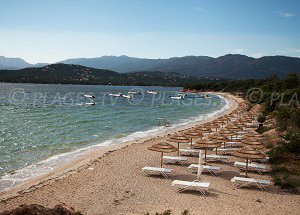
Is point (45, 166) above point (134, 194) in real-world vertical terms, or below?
below

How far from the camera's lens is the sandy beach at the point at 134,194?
1071cm

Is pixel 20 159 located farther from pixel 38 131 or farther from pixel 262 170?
pixel 262 170

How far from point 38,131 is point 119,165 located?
14.7 m

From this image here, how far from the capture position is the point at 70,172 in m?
15.5

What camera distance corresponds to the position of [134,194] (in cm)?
1218
